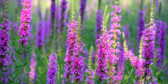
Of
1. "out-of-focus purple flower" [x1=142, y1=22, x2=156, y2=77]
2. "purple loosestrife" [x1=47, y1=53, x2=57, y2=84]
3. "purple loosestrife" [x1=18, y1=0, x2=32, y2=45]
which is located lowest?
"purple loosestrife" [x1=47, y1=53, x2=57, y2=84]

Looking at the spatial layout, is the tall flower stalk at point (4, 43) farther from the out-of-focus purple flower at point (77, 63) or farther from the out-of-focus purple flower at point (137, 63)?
the out-of-focus purple flower at point (137, 63)

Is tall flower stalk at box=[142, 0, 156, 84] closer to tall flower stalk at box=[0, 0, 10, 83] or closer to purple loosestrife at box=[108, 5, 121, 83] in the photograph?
purple loosestrife at box=[108, 5, 121, 83]

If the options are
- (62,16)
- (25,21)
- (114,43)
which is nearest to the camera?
(114,43)

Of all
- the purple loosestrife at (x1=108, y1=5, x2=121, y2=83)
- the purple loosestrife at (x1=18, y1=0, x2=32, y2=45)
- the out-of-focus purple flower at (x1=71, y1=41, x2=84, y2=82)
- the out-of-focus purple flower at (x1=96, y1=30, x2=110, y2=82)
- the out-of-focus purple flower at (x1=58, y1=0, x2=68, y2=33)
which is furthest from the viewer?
the out-of-focus purple flower at (x1=58, y1=0, x2=68, y2=33)

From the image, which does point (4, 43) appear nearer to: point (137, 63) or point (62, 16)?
point (137, 63)

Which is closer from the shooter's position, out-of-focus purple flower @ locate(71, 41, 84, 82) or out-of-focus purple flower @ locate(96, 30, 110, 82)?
out-of-focus purple flower @ locate(71, 41, 84, 82)

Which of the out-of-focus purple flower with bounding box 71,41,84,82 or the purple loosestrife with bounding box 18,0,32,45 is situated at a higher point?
the purple loosestrife with bounding box 18,0,32,45

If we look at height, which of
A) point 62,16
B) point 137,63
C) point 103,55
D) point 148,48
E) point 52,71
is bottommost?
point 52,71

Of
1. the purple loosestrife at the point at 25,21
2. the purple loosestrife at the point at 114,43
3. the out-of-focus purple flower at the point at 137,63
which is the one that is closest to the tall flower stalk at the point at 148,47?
the out-of-focus purple flower at the point at 137,63

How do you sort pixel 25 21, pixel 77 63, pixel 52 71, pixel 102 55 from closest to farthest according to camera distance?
pixel 77 63 < pixel 102 55 < pixel 25 21 < pixel 52 71

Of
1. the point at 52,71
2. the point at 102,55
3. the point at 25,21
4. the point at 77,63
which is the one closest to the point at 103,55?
the point at 102,55

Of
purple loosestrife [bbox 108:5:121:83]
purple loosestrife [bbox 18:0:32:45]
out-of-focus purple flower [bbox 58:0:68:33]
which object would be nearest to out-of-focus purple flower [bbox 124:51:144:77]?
purple loosestrife [bbox 108:5:121:83]

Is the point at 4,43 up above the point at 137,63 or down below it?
above

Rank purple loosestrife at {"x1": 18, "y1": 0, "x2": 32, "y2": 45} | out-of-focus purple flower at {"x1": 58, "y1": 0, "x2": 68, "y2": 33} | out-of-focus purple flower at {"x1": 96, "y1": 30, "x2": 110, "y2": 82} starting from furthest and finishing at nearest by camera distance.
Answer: out-of-focus purple flower at {"x1": 58, "y1": 0, "x2": 68, "y2": 33} → purple loosestrife at {"x1": 18, "y1": 0, "x2": 32, "y2": 45} → out-of-focus purple flower at {"x1": 96, "y1": 30, "x2": 110, "y2": 82}
